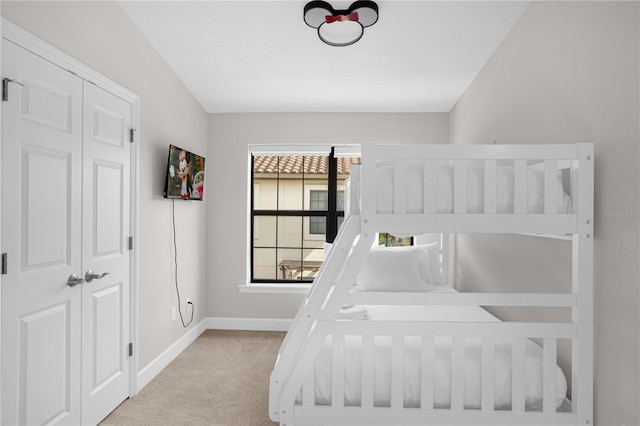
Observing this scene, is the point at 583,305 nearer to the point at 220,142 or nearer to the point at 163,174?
the point at 163,174

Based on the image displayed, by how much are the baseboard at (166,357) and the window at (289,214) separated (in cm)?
85

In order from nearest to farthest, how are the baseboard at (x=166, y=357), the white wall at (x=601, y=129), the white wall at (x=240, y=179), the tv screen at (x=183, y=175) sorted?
the white wall at (x=601, y=129)
the baseboard at (x=166, y=357)
the tv screen at (x=183, y=175)
the white wall at (x=240, y=179)

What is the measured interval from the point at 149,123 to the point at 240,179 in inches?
55.1

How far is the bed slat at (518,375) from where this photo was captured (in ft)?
5.71

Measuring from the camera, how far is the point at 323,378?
1.86 meters

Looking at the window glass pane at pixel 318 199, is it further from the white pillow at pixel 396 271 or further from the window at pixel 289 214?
the white pillow at pixel 396 271

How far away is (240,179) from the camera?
424cm

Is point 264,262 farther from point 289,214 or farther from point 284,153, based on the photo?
point 284,153

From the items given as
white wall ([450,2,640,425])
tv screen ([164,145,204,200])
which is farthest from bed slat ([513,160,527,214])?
tv screen ([164,145,204,200])

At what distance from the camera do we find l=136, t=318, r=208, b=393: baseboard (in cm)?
284

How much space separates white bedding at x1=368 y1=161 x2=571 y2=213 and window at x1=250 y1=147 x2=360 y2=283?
271cm

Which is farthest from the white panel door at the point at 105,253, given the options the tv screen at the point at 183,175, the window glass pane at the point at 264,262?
the window glass pane at the point at 264,262

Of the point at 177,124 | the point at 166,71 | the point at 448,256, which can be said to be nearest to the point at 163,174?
the point at 177,124

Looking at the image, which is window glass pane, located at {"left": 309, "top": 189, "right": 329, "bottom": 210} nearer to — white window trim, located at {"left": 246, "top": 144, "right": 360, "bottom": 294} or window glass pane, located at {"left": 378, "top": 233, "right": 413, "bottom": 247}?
white window trim, located at {"left": 246, "top": 144, "right": 360, "bottom": 294}
